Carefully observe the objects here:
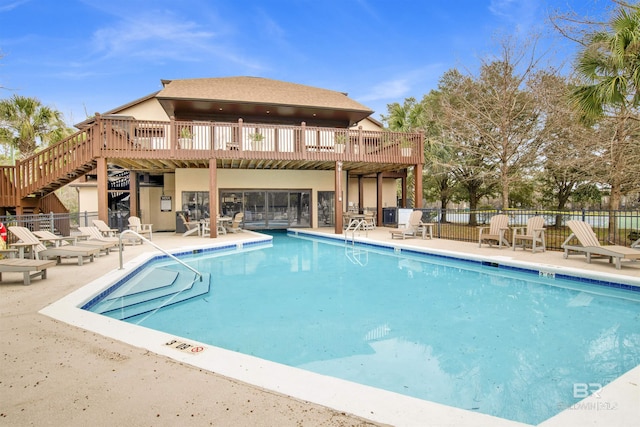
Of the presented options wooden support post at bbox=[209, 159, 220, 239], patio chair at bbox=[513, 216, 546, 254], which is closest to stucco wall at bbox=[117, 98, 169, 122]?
wooden support post at bbox=[209, 159, 220, 239]

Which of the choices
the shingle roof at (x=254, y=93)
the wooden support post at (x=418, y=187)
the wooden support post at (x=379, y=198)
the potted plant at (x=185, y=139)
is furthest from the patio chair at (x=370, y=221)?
the potted plant at (x=185, y=139)

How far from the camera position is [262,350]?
3.97m

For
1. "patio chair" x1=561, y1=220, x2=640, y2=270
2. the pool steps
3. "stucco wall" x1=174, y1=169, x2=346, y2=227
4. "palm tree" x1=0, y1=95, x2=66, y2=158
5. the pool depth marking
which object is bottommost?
the pool steps

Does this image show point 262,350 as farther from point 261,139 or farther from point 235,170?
point 235,170

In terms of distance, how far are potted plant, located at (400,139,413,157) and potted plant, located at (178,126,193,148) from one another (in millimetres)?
8660

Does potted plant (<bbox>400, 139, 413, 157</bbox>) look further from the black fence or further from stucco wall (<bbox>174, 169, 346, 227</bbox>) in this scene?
stucco wall (<bbox>174, 169, 346, 227</bbox>)

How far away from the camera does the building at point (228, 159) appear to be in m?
12.9

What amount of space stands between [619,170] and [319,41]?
21.4m

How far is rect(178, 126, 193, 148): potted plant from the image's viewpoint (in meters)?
13.5

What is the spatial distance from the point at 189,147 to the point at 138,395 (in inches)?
484

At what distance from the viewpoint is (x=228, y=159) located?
14.6 metres

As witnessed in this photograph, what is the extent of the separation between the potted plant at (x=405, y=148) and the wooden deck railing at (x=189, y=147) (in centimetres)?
4

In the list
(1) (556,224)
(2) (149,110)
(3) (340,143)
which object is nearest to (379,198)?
(3) (340,143)

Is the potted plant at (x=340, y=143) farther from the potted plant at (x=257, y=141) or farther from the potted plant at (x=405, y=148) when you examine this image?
the potted plant at (x=257, y=141)
